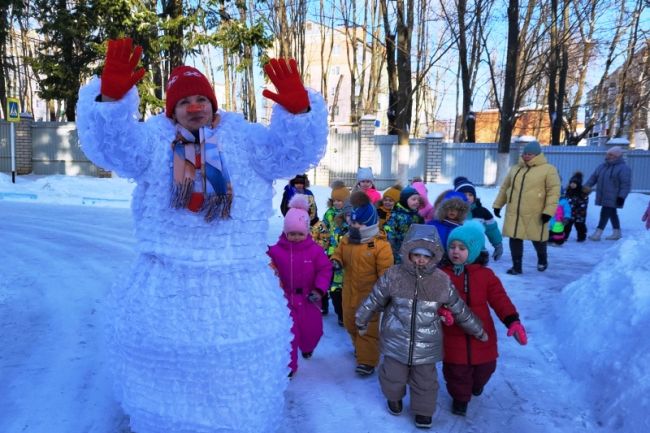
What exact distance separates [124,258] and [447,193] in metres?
4.25

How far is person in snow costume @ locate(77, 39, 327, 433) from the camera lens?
1.99 meters

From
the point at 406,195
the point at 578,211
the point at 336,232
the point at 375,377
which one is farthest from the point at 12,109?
the point at 375,377

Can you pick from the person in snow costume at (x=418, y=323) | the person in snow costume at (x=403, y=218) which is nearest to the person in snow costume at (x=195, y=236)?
the person in snow costume at (x=418, y=323)

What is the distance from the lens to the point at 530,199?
6020 millimetres

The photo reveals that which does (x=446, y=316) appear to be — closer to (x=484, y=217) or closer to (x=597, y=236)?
(x=484, y=217)

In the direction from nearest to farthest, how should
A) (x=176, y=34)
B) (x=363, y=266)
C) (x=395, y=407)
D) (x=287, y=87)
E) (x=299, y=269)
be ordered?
(x=287, y=87), (x=395, y=407), (x=299, y=269), (x=363, y=266), (x=176, y=34)

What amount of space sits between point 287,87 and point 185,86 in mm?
446

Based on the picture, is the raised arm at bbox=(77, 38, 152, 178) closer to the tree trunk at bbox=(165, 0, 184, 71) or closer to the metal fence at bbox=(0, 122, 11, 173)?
the tree trunk at bbox=(165, 0, 184, 71)

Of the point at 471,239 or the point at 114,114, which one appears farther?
the point at 471,239

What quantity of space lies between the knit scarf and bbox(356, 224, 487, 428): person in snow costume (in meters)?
1.24

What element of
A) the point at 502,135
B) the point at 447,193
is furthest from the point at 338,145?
the point at 447,193

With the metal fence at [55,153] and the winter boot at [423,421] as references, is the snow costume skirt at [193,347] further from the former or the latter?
the metal fence at [55,153]

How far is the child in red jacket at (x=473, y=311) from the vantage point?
→ 2.91m

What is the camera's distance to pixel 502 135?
1536cm
